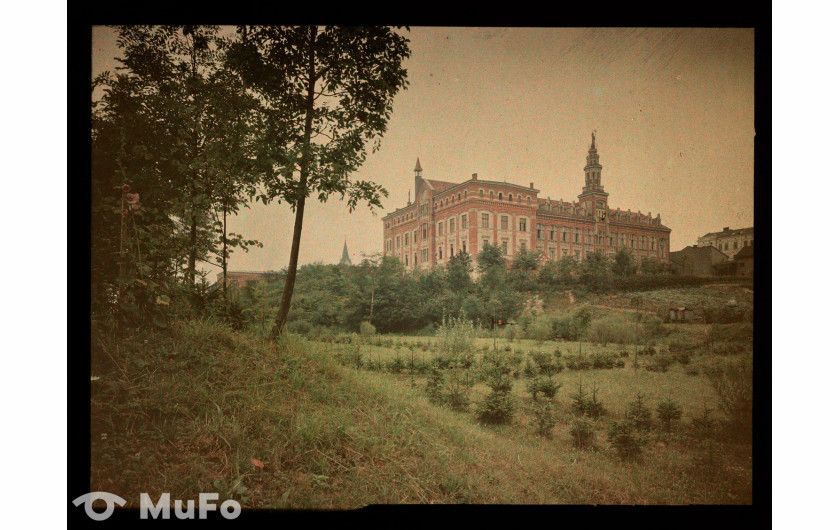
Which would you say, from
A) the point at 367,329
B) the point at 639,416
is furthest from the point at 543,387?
the point at 367,329

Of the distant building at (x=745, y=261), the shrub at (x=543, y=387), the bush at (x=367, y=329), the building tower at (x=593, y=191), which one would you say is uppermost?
the building tower at (x=593, y=191)

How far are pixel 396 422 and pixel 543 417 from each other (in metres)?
1.61

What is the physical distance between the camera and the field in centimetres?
345

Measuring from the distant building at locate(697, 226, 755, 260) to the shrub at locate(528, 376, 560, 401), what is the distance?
7.80 feet

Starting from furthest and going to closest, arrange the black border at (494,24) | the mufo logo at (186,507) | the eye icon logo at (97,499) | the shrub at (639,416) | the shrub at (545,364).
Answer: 1. the shrub at (545,364)
2. the shrub at (639,416)
3. the black border at (494,24)
4. the eye icon logo at (97,499)
5. the mufo logo at (186,507)

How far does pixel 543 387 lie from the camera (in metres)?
4.13

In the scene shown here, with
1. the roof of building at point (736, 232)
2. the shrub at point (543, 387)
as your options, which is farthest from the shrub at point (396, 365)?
the roof of building at point (736, 232)

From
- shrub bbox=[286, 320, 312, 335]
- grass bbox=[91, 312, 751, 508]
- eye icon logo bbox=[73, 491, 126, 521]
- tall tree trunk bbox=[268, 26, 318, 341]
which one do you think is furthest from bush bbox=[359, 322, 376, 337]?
eye icon logo bbox=[73, 491, 126, 521]

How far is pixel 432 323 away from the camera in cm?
434

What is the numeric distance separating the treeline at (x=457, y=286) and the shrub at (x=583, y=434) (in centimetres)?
133

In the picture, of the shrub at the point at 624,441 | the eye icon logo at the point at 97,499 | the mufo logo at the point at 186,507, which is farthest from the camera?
the shrub at the point at 624,441

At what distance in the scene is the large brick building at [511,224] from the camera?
14.2 ft

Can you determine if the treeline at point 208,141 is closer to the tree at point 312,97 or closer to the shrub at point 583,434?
the tree at point 312,97

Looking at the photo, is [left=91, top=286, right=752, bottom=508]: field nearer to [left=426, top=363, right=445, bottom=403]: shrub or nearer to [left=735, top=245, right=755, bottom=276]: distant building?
[left=426, top=363, right=445, bottom=403]: shrub
